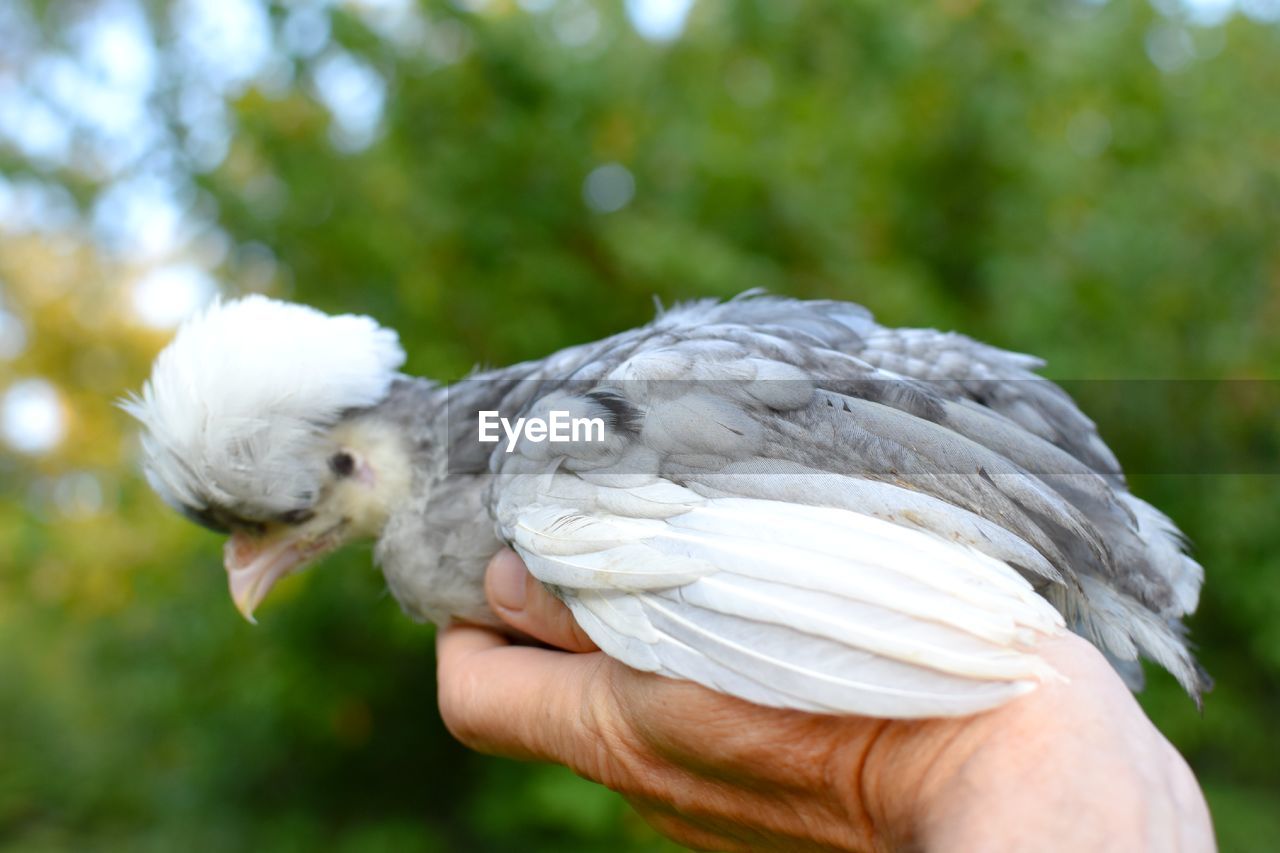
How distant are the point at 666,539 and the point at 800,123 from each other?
3.07 metres

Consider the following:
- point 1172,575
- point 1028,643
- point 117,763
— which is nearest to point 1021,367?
point 1172,575

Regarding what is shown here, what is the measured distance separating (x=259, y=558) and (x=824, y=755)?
168cm

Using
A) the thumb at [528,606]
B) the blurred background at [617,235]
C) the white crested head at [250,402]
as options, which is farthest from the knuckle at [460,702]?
the blurred background at [617,235]

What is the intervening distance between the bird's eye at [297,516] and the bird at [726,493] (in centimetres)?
1

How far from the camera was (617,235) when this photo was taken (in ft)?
12.1

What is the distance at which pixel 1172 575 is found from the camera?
200 centimetres

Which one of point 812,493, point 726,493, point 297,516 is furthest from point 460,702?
point 812,493

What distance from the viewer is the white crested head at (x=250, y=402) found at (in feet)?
7.18

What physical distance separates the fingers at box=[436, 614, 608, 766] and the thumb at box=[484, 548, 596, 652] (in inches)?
2.1

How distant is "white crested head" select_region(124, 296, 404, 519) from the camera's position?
2189 millimetres

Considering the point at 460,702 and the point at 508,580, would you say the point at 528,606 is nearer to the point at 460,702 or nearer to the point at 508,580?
the point at 508,580

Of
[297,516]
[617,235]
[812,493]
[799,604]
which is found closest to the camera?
[799,604]

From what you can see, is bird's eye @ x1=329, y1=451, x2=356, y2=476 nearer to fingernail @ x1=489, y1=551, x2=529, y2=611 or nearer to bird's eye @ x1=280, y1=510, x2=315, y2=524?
bird's eye @ x1=280, y1=510, x2=315, y2=524

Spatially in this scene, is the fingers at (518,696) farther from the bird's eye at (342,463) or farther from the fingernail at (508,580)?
the bird's eye at (342,463)
